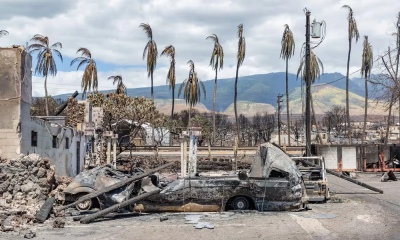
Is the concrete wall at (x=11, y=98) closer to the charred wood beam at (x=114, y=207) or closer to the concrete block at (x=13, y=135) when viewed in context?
the concrete block at (x=13, y=135)

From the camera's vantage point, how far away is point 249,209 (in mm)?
14062

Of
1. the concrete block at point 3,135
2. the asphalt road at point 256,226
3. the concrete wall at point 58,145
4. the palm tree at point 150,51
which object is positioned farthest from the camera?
the palm tree at point 150,51

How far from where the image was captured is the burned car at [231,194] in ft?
45.5

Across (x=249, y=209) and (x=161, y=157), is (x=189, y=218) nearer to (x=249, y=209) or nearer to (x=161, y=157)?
(x=249, y=209)

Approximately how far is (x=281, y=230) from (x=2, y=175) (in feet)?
26.4

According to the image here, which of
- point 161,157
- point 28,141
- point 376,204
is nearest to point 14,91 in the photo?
point 28,141

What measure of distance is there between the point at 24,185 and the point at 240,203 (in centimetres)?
617

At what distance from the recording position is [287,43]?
55062 mm

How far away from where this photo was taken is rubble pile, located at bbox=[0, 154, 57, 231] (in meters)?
13.2

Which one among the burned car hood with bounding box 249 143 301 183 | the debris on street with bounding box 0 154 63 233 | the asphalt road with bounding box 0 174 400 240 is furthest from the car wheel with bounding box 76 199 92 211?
the burned car hood with bounding box 249 143 301 183

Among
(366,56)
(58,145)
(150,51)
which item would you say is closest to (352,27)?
(366,56)

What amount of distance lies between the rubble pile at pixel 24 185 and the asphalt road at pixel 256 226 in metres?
1.29

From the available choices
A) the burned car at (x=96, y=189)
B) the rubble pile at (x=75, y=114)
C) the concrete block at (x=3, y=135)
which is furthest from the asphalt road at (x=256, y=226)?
the rubble pile at (x=75, y=114)

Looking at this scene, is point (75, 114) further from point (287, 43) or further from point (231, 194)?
point (287, 43)
